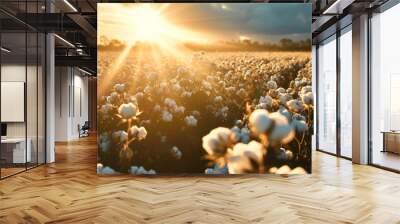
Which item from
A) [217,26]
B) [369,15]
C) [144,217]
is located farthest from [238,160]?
[369,15]

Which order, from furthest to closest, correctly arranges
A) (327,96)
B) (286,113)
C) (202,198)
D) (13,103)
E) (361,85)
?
(327,96)
(361,85)
(13,103)
(286,113)
(202,198)

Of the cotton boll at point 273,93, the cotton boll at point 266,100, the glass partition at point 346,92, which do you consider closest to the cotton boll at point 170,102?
the cotton boll at point 266,100

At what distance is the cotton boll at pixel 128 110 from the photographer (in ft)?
20.6

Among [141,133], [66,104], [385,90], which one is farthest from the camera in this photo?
[66,104]

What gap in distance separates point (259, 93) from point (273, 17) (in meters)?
1.27

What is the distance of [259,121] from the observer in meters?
6.27

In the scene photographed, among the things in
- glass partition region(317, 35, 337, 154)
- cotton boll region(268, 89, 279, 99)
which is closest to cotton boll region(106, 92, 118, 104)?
cotton boll region(268, 89, 279, 99)

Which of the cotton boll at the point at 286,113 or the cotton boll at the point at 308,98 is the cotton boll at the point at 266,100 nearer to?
the cotton boll at the point at 286,113

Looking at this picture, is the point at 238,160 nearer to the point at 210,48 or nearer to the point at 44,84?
the point at 210,48

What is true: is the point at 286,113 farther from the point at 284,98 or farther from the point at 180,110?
the point at 180,110

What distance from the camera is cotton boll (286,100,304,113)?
6230mm

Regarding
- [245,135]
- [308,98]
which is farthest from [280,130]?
[308,98]

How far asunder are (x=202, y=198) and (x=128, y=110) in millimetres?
2240

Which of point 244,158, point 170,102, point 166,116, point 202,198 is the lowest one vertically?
point 202,198
